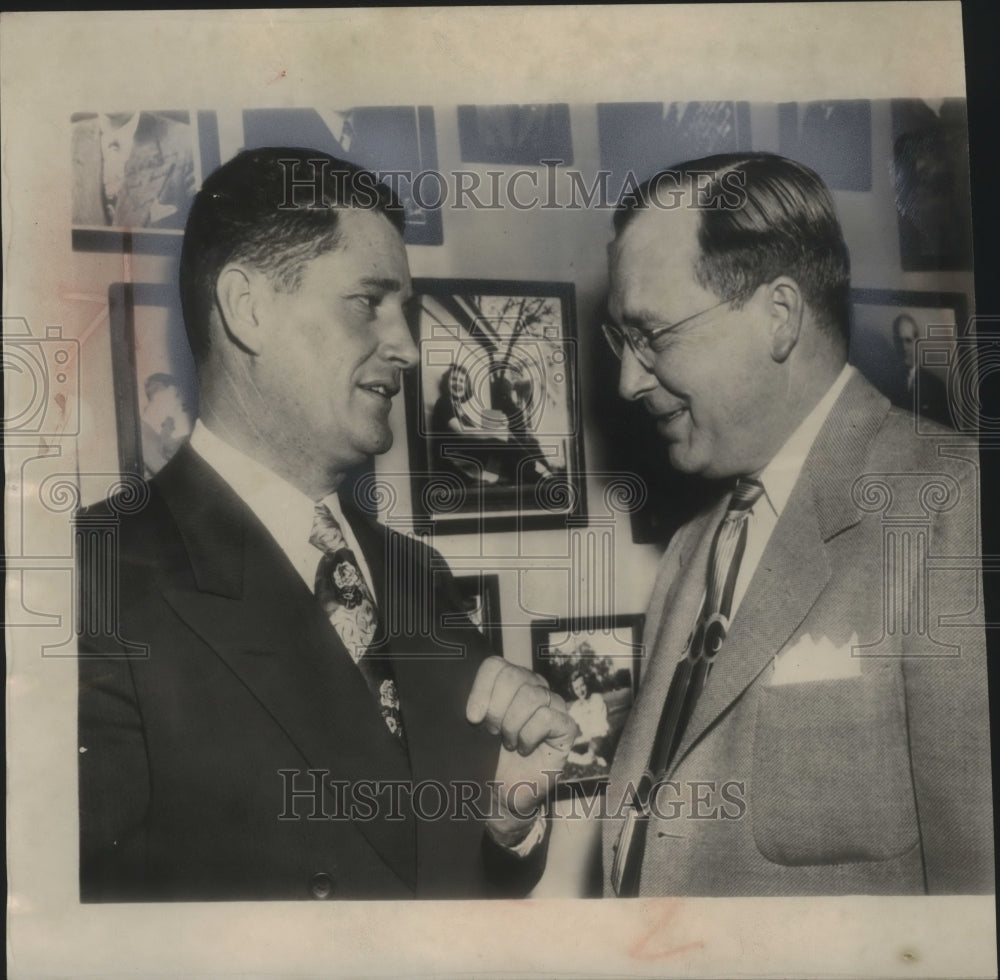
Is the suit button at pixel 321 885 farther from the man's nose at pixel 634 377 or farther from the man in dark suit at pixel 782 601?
the man's nose at pixel 634 377

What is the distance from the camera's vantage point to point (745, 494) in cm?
181

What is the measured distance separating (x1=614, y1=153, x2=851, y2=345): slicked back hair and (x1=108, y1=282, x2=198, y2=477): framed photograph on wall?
0.83 m

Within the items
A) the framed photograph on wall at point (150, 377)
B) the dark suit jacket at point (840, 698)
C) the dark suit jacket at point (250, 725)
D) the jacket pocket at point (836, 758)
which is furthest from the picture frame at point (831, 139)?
the framed photograph on wall at point (150, 377)

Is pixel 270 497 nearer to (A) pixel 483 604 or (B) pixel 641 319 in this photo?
(A) pixel 483 604

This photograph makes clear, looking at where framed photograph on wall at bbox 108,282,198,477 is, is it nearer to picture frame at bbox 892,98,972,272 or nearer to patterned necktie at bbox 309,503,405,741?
patterned necktie at bbox 309,503,405,741

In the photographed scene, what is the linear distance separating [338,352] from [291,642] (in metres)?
0.53

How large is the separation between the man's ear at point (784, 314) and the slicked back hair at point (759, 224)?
0.06ft

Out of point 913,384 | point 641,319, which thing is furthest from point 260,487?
point 913,384

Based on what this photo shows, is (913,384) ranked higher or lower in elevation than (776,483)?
higher

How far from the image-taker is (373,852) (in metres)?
1.80

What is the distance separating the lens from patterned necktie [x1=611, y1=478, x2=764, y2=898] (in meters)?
1.79

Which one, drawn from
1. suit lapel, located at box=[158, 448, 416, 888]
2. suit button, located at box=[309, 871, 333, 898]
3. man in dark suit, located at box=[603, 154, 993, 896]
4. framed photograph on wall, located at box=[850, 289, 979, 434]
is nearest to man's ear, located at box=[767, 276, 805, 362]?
man in dark suit, located at box=[603, 154, 993, 896]

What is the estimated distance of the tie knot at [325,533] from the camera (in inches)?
70.8

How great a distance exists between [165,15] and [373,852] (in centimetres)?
160
